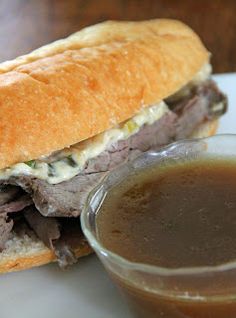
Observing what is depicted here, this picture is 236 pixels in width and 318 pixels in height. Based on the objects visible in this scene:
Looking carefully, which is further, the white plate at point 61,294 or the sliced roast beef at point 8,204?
the sliced roast beef at point 8,204

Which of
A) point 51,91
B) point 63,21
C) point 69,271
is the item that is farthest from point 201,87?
point 63,21

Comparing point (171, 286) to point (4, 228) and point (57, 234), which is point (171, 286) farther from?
point (4, 228)

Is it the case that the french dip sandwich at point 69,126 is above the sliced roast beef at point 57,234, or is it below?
above

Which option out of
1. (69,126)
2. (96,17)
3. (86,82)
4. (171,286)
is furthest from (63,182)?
(96,17)

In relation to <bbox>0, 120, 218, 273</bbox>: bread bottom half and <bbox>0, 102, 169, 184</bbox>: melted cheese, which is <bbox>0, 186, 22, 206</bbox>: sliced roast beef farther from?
<bbox>0, 120, 218, 273</bbox>: bread bottom half

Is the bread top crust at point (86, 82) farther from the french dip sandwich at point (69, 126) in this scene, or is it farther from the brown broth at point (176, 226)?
the brown broth at point (176, 226)

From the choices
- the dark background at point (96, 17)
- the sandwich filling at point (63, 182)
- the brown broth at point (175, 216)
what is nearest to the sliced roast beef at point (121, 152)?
the sandwich filling at point (63, 182)
